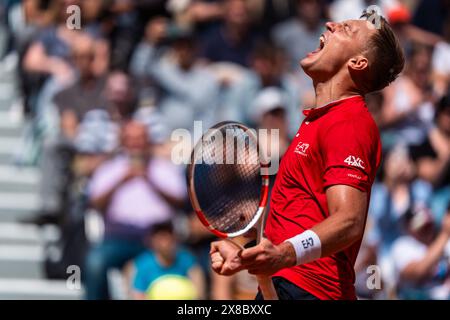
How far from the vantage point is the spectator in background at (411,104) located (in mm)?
8719

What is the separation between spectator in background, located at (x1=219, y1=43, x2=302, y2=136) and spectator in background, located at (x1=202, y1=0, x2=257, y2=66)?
125 mm

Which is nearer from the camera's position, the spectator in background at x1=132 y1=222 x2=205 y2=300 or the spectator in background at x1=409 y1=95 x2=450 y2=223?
the spectator in background at x1=132 y1=222 x2=205 y2=300

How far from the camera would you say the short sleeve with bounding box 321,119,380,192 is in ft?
11.2

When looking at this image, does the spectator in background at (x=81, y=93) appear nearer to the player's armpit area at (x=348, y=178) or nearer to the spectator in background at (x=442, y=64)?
the spectator in background at (x=442, y=64)

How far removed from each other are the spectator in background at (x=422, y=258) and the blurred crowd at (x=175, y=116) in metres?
0.01

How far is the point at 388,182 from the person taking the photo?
8.29 m

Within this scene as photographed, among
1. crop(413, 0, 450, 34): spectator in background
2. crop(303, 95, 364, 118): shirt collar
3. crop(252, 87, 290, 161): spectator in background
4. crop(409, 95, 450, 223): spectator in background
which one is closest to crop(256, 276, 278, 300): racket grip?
crop(303, 95, 364, 118): shirt collar

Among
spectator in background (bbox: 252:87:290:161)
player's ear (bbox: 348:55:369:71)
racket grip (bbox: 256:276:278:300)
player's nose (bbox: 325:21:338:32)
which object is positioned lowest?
racket grip (bbox: 256:276:278:300)

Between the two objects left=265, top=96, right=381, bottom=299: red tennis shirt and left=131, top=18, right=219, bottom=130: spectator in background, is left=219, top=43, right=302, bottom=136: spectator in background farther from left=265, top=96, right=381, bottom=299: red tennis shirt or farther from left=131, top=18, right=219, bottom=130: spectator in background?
left=265, top=96, right=381, bottom=299: red tennis shirt

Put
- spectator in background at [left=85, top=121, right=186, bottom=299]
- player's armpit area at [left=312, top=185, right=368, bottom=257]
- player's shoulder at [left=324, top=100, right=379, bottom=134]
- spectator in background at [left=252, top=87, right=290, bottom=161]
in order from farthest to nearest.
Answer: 1. spectator in background at [left=252, top=87, right=290, bottom=161]
2. spectator in background at [left=85, top=121, right=186, bottom=299]
3. player's shoulder at [left=324, top=100, right=379, bottom=134]
4. player's armpit area at [left=312, top=185, right=368, bottom=257]

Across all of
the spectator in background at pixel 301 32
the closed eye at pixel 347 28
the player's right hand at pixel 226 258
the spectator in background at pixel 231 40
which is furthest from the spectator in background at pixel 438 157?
the player's right hand at pixel 226 258

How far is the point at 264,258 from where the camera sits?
10.1 feet

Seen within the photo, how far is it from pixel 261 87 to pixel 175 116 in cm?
81

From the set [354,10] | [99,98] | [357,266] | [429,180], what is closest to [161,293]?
[357,266]
